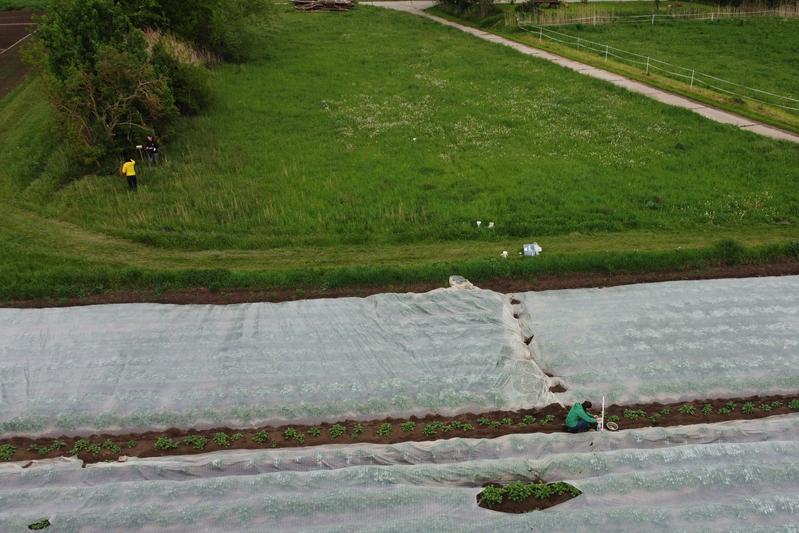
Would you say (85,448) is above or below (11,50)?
below

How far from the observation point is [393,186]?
1973 centimetres

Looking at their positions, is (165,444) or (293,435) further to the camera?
(293,435)

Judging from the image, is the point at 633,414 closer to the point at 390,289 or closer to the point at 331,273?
the point at 390,289

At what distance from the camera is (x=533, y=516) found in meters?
8.83

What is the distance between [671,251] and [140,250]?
1323 cm

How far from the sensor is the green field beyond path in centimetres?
1656

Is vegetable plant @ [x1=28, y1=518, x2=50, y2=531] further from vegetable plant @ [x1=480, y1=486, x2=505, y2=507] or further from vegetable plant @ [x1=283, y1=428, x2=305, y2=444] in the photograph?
vegetable plant @ [x1=480, y1=486, x2=505, y2=507]

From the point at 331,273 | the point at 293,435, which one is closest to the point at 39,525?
the point at 293,435

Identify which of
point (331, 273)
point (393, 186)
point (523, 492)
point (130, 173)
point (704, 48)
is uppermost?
point (704, 48)

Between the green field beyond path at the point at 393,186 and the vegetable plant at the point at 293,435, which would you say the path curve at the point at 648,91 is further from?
the vegetable plant at the point at 293,435

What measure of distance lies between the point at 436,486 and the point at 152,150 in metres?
16.1

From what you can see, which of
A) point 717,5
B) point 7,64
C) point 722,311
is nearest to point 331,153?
point 722,311

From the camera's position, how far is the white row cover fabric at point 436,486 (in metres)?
8.75

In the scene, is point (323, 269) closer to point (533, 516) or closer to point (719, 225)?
point (533, 516)
